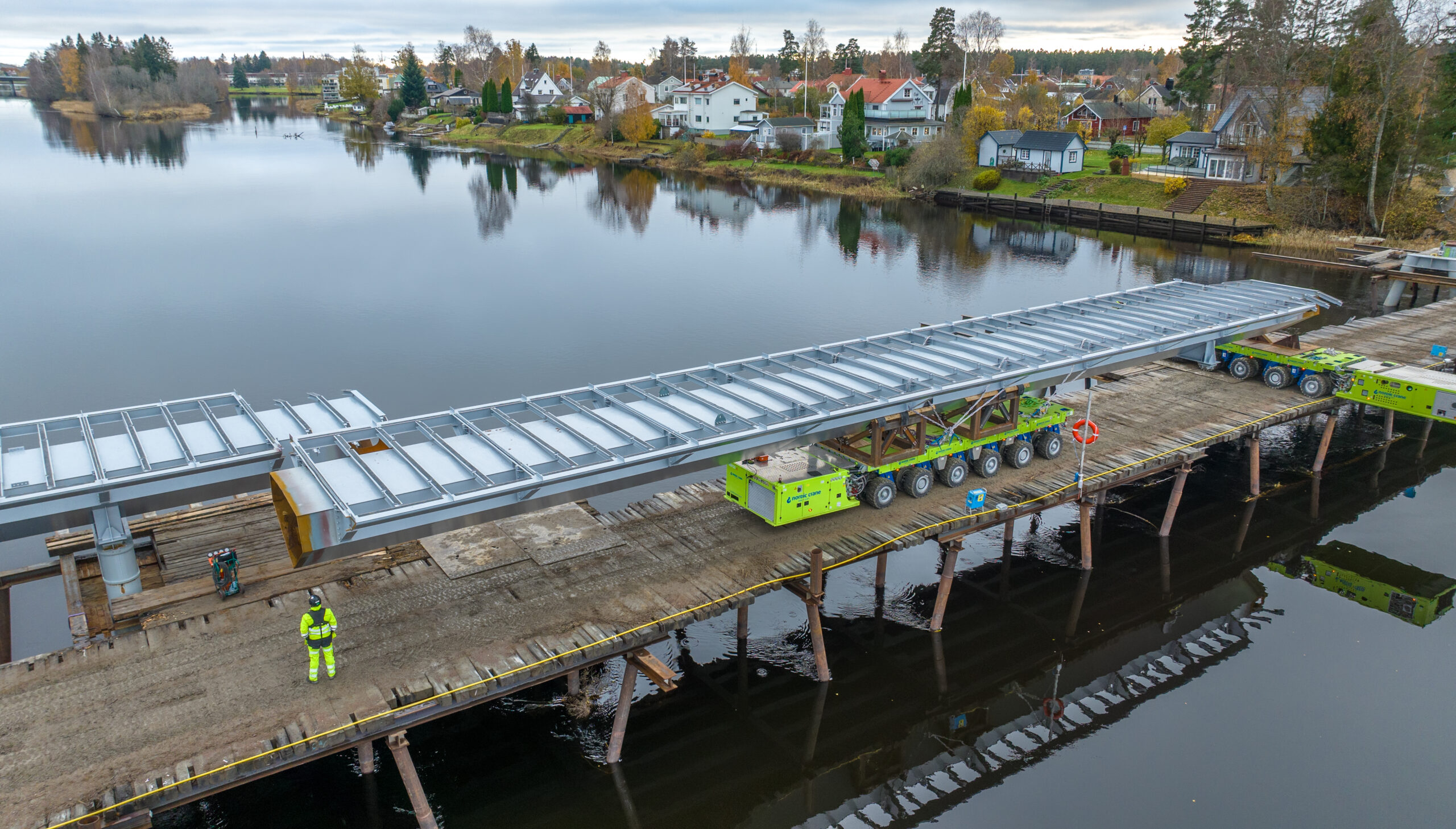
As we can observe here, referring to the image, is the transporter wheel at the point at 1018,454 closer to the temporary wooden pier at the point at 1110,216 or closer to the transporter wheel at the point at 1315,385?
the transporter wheel at the point at 1315,385

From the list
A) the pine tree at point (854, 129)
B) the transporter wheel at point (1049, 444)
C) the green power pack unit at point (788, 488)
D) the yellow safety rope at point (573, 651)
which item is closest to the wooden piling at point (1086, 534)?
the yellow safety rope at point (573, 651)

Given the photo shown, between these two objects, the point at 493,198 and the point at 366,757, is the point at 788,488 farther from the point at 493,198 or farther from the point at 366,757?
the point at 493,198

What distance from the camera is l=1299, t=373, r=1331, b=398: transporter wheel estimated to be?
32.2 m

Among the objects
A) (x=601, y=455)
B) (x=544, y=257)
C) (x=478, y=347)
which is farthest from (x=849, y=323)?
(x=601, y=455)

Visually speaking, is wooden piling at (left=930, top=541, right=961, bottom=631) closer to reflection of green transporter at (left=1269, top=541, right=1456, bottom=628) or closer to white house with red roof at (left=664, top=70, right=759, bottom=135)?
reflection of green transporter at (left=1269, top=541, right=1456, bottom=628)

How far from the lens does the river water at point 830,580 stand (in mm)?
18656

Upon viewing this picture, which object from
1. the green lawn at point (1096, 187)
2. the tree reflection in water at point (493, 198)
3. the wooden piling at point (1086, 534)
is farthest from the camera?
the green lawn at point (1096, 187)

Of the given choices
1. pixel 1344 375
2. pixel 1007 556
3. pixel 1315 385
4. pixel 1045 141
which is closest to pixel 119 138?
pixel 1045 141

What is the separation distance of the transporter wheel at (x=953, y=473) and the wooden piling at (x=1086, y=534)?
3.70 m

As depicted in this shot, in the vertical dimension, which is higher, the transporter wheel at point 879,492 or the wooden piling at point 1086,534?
the transporter wheel at point 879,492

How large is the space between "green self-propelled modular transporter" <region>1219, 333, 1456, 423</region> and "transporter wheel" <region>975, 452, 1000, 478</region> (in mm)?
13345

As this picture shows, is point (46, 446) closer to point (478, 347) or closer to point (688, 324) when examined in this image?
point (478, 347)

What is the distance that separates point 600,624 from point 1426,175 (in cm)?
7537

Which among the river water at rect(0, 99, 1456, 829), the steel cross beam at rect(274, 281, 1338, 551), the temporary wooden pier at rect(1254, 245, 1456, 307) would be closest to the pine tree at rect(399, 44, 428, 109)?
the river water at rect(0, 99, 1456, 829)
